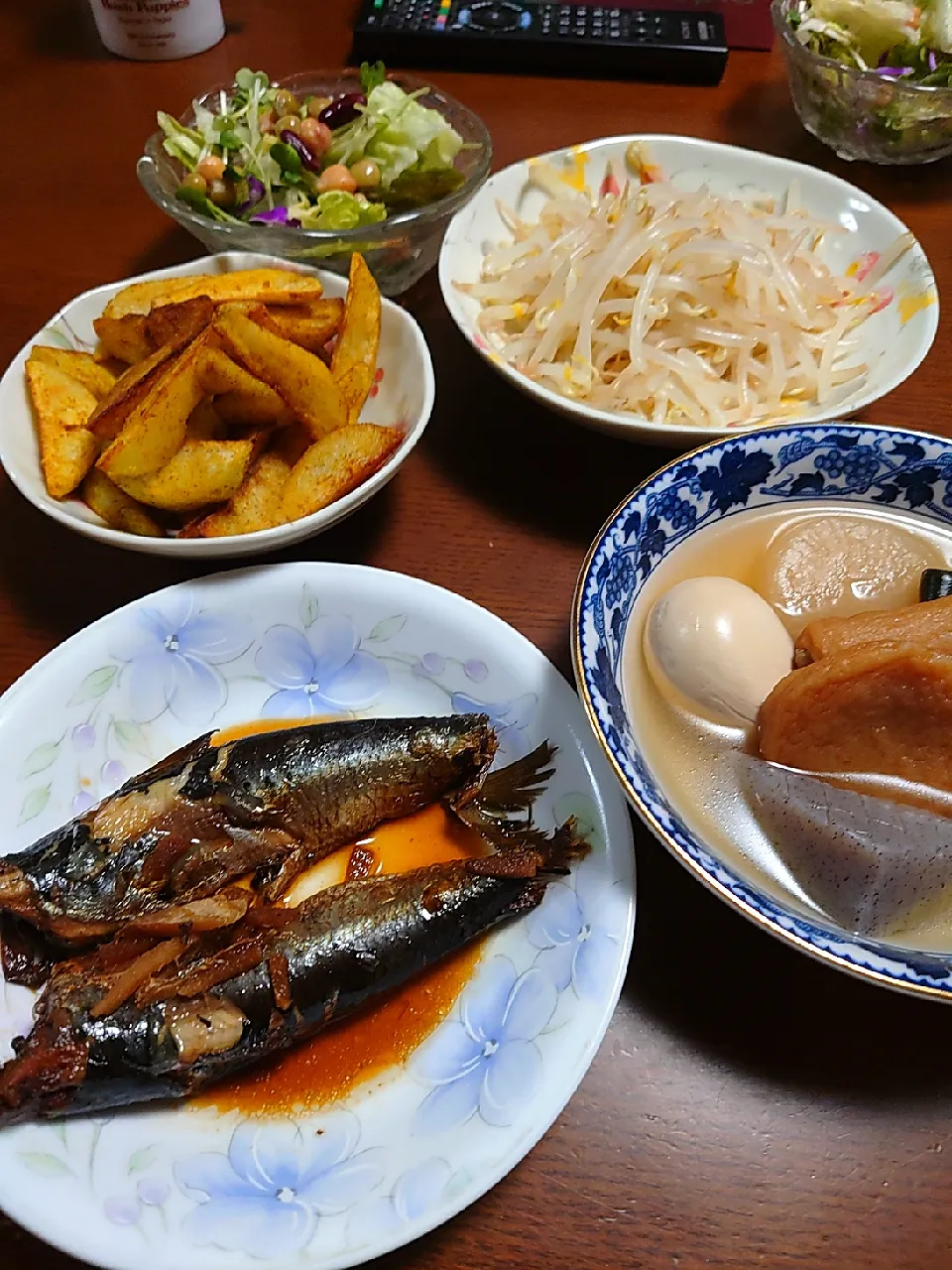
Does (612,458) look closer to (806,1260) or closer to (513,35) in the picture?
(806,1260)

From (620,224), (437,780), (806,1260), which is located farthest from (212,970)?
(620,224)

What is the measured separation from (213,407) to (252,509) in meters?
0.20

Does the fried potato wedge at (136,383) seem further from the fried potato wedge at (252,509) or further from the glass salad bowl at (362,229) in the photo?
the glass salad bowl at (362,229)

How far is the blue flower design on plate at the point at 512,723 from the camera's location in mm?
1234

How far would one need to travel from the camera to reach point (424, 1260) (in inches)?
34.7

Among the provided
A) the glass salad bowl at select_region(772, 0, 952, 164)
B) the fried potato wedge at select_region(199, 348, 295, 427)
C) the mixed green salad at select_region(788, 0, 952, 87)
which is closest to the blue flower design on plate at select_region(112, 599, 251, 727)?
the fried potato wedge at select_region(199, 348, 295, 427)

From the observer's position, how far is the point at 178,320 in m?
1.33

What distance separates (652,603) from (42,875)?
2.93 feet

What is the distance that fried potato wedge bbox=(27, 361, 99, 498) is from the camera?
1.29 meters

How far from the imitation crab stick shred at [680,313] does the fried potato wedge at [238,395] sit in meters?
0.48

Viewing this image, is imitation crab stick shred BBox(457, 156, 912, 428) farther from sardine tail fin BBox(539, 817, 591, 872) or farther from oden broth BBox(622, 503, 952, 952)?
sardine tail fin BBox(539, 817, 591, 872)

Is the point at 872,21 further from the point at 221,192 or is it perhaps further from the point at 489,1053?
the point at 489,1053

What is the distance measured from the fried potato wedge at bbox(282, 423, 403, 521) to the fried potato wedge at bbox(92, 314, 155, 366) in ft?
1.14

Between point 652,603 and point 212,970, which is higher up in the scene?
point 652,603
